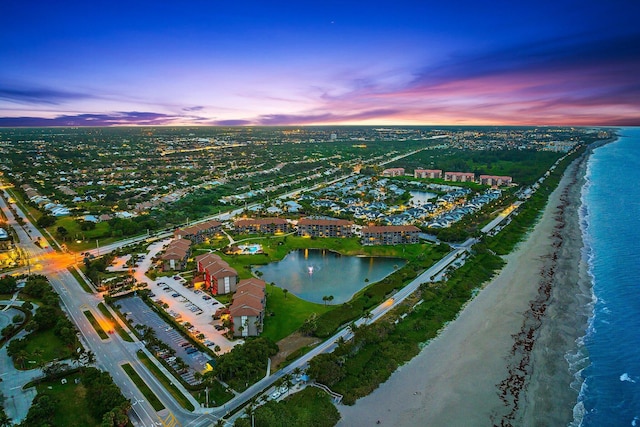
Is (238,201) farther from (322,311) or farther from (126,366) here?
(126,366)

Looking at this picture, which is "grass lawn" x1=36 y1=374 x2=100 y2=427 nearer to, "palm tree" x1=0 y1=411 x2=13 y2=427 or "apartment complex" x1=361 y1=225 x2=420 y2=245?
"palm tree" x1=0 y1=411 x2=13 y2=427

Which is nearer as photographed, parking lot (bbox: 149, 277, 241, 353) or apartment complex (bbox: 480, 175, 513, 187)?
parking lot (bbox: 149, 277, 241, 353)

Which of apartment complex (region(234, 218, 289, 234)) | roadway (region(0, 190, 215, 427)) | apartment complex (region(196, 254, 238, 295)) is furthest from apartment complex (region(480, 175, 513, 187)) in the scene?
roadway (region(0, 190, 215, 427))

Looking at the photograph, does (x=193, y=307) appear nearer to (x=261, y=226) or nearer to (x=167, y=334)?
(x=167, y=334)

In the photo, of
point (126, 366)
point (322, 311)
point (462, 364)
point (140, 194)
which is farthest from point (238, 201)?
point (462, 364)

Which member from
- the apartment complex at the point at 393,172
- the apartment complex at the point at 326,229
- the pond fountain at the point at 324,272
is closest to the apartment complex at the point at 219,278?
the pond fountain at the point at 324,272

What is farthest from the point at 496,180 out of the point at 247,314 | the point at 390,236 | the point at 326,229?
the point at 247,314

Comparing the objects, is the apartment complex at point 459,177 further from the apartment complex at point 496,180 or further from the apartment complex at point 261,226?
the apartment complex at point 261,226
